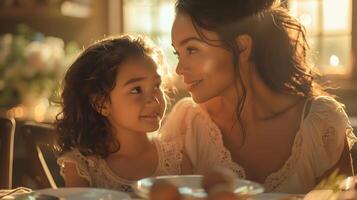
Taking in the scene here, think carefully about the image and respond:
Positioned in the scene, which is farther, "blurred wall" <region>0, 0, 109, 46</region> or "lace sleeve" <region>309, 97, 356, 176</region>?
"blurred wall" <region>0, 0, 109, 46</region>

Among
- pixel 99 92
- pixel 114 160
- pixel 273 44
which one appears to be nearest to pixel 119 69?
pixel 99 92

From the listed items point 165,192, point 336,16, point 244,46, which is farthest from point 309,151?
point 336,16

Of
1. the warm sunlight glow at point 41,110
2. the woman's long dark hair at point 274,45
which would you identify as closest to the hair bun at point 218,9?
the woman's long dark hair at point 274,45

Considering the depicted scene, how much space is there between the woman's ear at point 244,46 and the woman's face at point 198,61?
6 cm

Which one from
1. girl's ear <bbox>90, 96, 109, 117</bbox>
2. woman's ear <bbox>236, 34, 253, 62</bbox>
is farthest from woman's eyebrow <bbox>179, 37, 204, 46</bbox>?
girl's ear <bbox>90, 96, 109, 117</bbox>

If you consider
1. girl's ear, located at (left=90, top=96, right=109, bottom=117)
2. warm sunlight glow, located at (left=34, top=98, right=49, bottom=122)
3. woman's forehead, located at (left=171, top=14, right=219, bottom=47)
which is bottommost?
warm sunlight glow, located at (left=34, top=98, right=49, bottom=122)

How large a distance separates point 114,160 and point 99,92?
159mm

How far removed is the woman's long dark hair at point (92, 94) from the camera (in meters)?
1.62

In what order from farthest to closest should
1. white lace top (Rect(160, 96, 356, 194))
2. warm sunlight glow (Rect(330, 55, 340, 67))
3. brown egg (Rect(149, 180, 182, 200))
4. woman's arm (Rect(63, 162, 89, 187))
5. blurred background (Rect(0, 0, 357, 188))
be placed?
warm sunlight glow (Rect(330, 55, 340, 67)), blurred background (Rect(0, 0, 357, 188)), white lace top (Rect(160, 96, 356, 194)), woman's arm (Rect(63, 162, 89, 187)), brown egg (Rect(149, 180, 182, 200))

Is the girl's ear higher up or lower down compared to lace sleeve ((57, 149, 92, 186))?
higher up

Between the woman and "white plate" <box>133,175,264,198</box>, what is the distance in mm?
383

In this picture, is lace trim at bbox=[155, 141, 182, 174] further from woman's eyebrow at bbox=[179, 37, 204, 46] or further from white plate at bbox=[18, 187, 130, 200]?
white plate at bbox=[18, 187, 130, 200]

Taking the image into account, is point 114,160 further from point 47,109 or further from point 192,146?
point 47,109

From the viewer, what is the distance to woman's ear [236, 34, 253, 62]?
1.71 m
